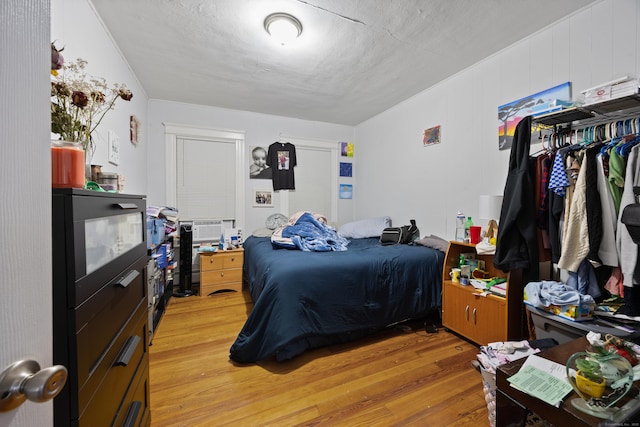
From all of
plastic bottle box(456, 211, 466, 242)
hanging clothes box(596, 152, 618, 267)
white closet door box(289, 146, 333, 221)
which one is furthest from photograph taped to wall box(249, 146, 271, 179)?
hanging clothes box(596, 152, 618, 267)

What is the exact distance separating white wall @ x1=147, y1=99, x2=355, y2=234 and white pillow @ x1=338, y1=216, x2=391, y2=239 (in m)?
0.80

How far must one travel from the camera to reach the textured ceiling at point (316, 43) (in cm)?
187

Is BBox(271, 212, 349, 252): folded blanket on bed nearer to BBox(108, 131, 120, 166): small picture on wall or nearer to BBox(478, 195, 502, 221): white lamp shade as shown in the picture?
BBox(478, 195, 502, 221): white lamp shade

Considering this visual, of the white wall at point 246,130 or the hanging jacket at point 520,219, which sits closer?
the hanging jacket at point 520,219

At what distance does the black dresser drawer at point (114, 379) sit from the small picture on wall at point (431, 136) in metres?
3.20

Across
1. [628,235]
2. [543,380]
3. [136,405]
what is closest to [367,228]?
[628,235]

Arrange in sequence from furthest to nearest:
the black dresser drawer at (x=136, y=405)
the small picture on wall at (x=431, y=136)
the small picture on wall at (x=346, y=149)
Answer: the small picture on wall at (x=346, y=149) < the small picture on wall at (x=431, y=136) < the black dresser drawer at (x=136, y=405)

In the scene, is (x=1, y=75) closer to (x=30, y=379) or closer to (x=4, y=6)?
(x=4, y=6)

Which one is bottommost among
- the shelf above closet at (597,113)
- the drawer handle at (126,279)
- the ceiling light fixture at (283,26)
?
the drawer handle at (126,279)

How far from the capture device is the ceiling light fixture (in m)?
1.94

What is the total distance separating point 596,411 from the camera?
0.83 m

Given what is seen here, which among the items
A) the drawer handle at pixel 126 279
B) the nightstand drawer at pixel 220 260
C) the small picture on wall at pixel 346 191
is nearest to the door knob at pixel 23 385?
the drawer handle at pixel 126 279

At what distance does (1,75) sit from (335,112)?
158 inches

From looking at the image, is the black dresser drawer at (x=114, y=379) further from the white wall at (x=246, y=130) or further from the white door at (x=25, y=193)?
the white wall at (x=246, y=130)
